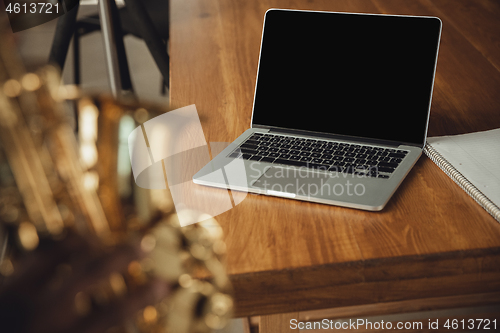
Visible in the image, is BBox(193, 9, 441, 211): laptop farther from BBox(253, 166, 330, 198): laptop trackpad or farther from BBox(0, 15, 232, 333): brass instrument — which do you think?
BBox(0, 15, 232, 333): brass instrument

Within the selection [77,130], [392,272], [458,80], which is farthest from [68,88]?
[458,80]

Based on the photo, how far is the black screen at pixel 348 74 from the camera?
61 centimetres

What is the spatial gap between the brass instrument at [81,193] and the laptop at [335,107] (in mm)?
217

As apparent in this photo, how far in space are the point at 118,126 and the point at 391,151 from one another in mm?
394

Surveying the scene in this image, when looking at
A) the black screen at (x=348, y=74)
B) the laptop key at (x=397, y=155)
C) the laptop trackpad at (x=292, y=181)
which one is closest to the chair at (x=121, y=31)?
the black screen at (x=348, y=74)

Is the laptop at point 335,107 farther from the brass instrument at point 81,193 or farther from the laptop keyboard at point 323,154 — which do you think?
the brass instrument at point 81,193

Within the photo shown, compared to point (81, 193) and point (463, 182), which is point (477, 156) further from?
point (81, 193)

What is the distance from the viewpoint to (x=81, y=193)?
261 mm

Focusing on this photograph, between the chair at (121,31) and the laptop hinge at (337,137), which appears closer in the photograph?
the laptop hinge at (337,137)

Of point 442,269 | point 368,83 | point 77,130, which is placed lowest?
point 442,269

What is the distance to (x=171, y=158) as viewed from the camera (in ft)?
2.02

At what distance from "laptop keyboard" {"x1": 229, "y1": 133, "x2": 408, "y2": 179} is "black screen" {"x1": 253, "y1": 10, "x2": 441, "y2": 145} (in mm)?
41

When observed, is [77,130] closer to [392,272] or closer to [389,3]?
[392,272]

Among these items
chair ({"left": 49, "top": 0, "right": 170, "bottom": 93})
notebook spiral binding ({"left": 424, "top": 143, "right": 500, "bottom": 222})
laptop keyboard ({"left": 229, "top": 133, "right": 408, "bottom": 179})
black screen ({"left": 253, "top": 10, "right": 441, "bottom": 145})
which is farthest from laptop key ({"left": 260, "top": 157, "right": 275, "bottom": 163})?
chair ({"left": 49, "top": 0, "right": 170, "bottom": 93})
